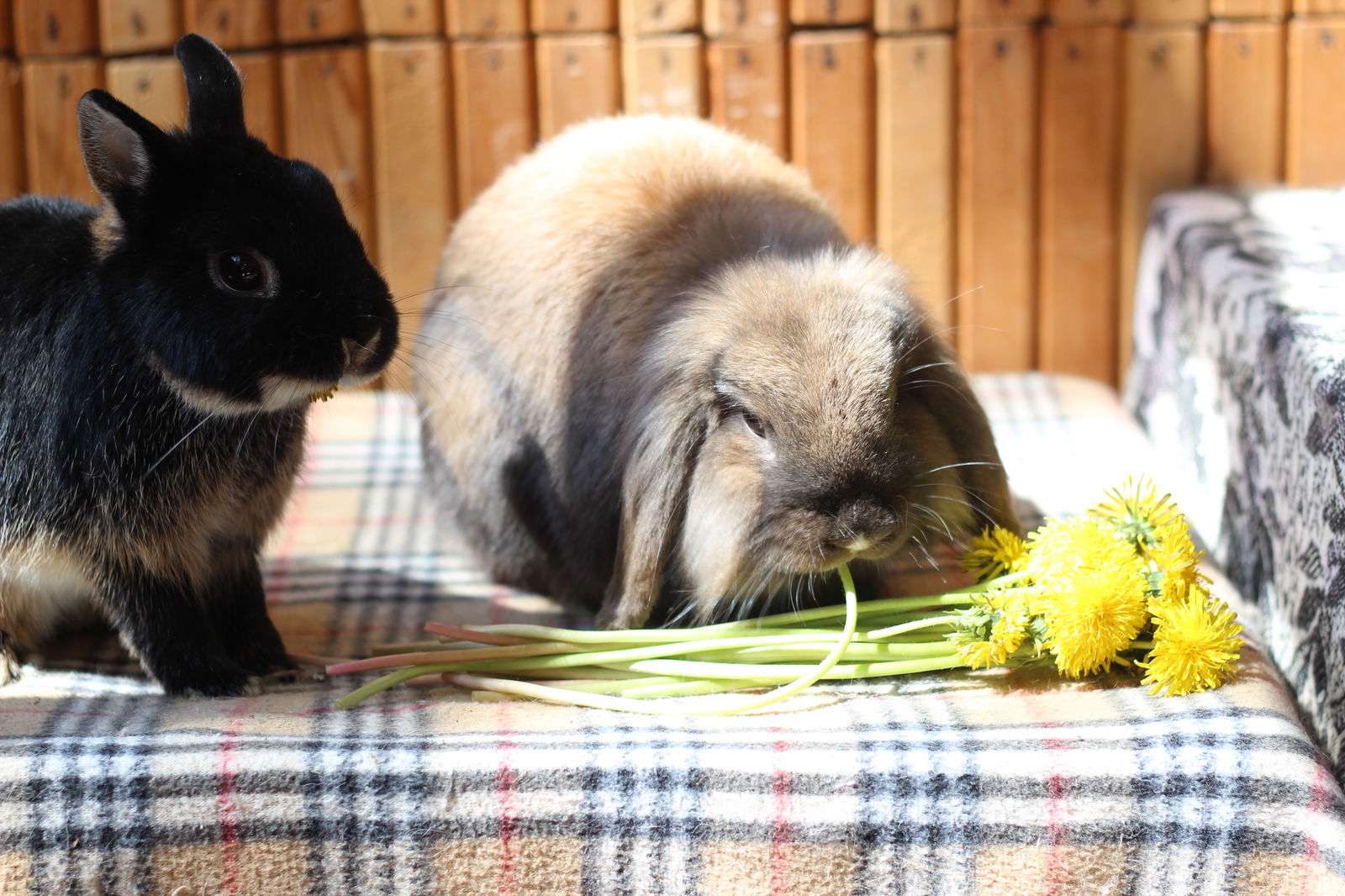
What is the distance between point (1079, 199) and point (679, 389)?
193 cm

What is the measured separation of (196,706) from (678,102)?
7.11 ft

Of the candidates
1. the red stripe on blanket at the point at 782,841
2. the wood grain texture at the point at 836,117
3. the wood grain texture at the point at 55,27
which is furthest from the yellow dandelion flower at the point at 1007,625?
the wood grain texture at the point at 55,27

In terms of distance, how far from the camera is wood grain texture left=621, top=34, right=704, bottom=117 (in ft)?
11.0

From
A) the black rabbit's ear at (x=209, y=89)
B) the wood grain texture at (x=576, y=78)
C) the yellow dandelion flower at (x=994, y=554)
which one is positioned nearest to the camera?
the black rabbit's ear at (x=209, y=89)

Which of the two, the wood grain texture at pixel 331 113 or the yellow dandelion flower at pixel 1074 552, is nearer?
the yellow dandelion flower at pixel 1074 552

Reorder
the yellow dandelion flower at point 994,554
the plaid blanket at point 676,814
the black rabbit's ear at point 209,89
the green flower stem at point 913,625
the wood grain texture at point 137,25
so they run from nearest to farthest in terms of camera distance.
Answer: the plaid blanket at point 676,814
the black rabbit's ear at point 209,89
the green flower stem at point 913,625
the yellow dandelion flower at point 994,554
the wood grain texture at point 137,25

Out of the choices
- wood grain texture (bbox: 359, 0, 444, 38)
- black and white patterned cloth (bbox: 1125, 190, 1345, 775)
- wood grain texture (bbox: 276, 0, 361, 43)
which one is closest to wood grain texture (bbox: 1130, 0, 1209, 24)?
black and white patterned cloth (bbox: 1125, 190, 1345, 775)

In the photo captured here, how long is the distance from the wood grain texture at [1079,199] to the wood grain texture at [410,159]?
1763 mm

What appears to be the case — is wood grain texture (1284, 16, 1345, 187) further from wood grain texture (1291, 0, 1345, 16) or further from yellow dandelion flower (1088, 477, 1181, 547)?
yellow dandelion flower (1088, 477, 1181, 547)

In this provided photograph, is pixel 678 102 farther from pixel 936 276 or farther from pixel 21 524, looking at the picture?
pixel 21 524

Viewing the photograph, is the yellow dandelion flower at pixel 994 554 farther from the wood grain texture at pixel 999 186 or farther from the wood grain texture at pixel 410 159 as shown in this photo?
the wood grain texture at pixel 410 159

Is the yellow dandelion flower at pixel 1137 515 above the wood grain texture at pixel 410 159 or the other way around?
the other way around

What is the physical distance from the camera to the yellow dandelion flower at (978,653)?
1.92m

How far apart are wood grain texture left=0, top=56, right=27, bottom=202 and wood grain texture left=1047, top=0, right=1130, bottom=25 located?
9.71 ft
